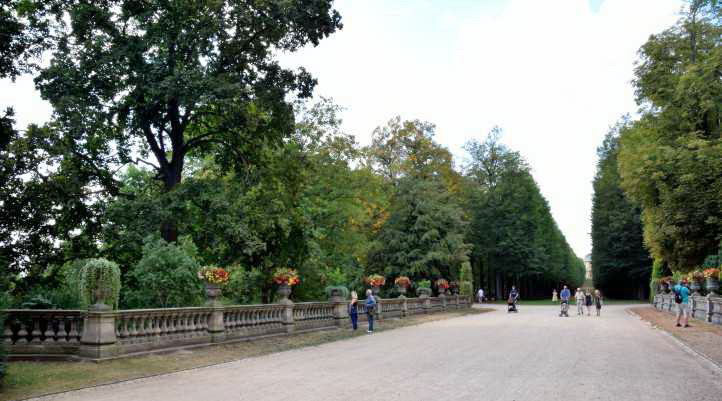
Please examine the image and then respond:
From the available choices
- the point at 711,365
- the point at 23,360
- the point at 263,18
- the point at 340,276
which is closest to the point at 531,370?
the point at 711,365

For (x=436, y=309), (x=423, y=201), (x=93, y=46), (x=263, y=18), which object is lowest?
(x=436, y=309)

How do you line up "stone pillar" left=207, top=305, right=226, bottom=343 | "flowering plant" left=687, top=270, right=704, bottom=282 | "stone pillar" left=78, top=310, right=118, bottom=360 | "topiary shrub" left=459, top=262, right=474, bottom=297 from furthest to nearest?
"topiary shrub" left=459, top=262, right=474, bottom=297 → "flowering plant" left=687, top=270, right=704, bottom=282 → "stone pillar" left=207, top=305, right=226, bottom=343 → "stone pillar" left=78, top=310, right=118, bottom=360

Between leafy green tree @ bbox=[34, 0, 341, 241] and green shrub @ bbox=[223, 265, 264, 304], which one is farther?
green shrub @ bbox=[223, 265, 264, 304]

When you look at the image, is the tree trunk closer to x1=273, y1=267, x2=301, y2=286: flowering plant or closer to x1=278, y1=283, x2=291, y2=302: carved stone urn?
x1=273, y1=267, x2=301, y2=286: flowering plant

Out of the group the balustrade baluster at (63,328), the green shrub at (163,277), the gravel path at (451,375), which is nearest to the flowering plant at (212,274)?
the green shrub at (163,277)

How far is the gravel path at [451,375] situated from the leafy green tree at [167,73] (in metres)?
9.63

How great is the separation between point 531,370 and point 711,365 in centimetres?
419

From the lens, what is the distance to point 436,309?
3872 centimetres

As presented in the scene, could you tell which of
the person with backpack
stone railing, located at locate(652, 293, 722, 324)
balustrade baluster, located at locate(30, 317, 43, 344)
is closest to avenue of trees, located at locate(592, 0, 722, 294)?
stone railing, located at locate(652, 293, 722, 324)

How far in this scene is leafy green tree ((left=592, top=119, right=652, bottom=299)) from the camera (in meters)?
63.7

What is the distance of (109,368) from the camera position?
11.9 meters

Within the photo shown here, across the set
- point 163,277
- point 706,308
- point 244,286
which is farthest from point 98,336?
point 706,308

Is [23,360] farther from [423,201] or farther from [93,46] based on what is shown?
[423,201]

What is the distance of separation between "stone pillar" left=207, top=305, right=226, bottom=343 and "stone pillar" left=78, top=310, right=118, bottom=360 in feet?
12.2
